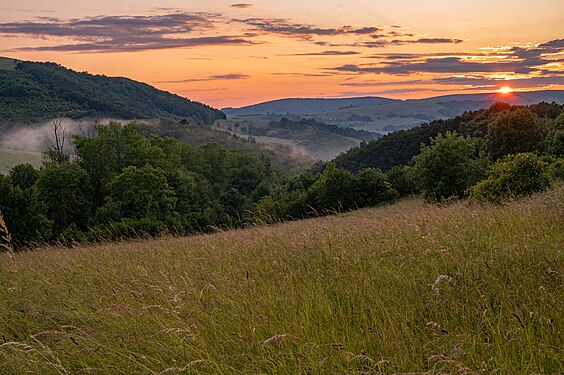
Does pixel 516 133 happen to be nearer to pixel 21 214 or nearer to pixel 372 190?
pixel 372 190

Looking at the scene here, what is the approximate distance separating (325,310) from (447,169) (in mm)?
39708

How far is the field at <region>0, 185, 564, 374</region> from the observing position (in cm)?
338

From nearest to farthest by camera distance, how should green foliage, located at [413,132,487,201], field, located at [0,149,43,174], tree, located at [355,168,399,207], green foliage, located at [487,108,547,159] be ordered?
green foliage, located at [413,132,487,201] < tree, located at [355,168,399,207] < green foliage, located at [487,108,547,159] < field, located at [0,149,43,174]

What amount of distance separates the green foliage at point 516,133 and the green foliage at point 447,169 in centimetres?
1106

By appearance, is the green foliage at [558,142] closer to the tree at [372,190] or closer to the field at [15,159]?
the tree at [372,190]

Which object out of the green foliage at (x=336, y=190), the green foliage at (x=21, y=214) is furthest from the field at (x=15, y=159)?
the green foliage at (x=336, y=190)

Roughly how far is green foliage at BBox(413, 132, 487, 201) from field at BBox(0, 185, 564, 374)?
116 feet

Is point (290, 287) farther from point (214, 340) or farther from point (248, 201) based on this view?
point (248, 201)

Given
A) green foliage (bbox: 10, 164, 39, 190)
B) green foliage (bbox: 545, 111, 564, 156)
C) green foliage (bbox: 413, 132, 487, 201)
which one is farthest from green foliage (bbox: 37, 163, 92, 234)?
green foliage (bbox: 545, 111, 564, 156)

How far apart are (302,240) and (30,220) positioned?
115 feet

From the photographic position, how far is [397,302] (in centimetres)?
432

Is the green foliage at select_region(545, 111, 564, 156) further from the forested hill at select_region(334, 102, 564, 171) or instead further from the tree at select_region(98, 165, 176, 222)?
the forested hill at select_region(334, 102, 564, 171)

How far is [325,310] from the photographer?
14.4 ft

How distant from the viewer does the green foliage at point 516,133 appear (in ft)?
169
